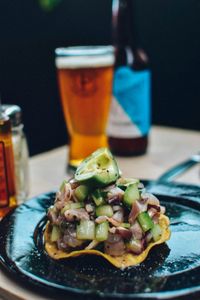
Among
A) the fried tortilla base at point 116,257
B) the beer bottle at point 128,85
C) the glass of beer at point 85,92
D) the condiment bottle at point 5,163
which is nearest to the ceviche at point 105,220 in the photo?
the fried tortilla base at point 116,257

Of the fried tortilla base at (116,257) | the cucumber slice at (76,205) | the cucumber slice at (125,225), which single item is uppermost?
the cucumber slice at (76,205)

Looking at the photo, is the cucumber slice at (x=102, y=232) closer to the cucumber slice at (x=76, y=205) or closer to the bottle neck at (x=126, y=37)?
the cucumber slice at (x=76, y=205)

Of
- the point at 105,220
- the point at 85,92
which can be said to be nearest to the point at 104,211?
the point at 105,220

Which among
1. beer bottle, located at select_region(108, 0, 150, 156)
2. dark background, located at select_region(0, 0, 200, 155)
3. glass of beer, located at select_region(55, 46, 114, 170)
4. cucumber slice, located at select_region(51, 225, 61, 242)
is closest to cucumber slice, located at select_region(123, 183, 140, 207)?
cucumber slice, located at select_region(51, 225, 61, 242)

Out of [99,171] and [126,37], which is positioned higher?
[126,37]

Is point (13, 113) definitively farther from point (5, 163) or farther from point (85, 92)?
point (85, 92)

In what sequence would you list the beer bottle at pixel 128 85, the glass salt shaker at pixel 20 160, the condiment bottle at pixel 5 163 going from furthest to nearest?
1. the beer bottle at pixel 128 85
2. the glass salt shaker at pixel 20 160
3. the condiment bottle at pixel 5 163
